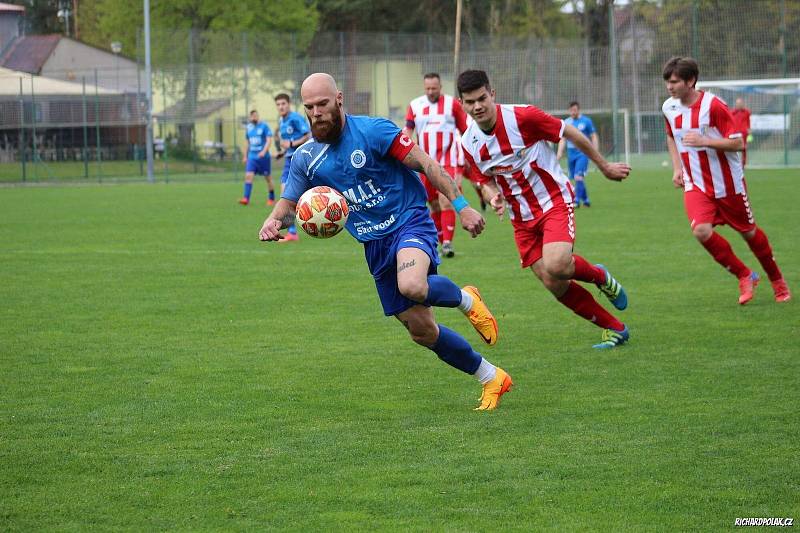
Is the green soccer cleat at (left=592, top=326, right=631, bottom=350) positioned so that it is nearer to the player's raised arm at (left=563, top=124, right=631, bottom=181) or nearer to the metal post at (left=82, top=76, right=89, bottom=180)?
the player's raised arm at (left=563, top=124, right=631, bottom=181)

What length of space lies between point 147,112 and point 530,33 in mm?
25749

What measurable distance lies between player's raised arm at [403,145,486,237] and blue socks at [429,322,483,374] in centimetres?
68

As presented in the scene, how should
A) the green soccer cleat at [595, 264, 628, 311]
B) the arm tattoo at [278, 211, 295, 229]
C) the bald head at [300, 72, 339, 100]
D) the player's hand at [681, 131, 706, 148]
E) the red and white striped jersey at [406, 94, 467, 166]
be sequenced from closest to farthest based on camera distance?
the bald head at [300, 72, 339, 100] < the arm tattoo at [278, 211, 295, 229] < the green soccer cleat at [595, 264, 628, 311] < the player's hand at [681, 131, 706, 148] < the red and white striped jersey at [406, 94, 467, 166]

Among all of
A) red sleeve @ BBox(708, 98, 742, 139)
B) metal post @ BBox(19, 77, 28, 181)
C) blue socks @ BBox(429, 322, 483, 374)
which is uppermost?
metal post @ BBox(19, 77, 28, 181)

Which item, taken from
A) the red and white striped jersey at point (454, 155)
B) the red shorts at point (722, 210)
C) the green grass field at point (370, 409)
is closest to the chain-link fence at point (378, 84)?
the red and white striped jersey at point (454, 155)

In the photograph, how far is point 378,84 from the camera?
39.9 metres

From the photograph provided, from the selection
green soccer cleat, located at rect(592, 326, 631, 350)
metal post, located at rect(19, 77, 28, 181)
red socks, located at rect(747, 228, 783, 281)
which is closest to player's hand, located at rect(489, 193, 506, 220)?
green soccer cleat, located at rect(592, 326, 631, 350)

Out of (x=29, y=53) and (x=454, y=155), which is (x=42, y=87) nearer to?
(x=29, y=53)

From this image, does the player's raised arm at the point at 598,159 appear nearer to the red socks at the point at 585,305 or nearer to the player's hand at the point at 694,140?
the red socks at the point at 585,305

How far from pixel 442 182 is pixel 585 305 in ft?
7.21

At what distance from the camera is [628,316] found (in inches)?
→ 352

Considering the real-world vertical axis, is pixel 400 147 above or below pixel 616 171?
above

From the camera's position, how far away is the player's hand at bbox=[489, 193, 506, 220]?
6918 mm

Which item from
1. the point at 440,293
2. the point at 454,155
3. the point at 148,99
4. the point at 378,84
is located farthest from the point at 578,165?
the point at 378,84
